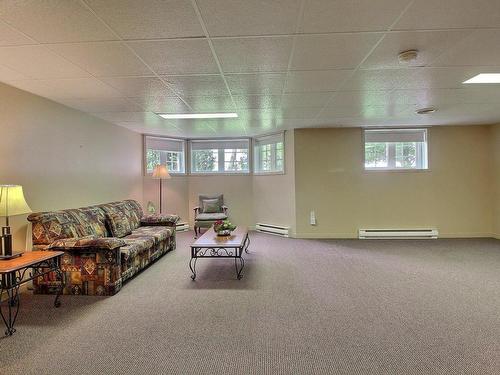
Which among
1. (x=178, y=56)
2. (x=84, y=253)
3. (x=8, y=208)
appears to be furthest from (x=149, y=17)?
(x=84, y=253)

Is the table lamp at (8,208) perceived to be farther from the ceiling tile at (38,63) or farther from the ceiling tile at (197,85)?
the ceiling tile at (197,85)

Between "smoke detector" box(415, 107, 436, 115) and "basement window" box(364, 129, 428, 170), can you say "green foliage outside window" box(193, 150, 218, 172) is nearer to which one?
"basement window" box(364, 129, 428, 170)

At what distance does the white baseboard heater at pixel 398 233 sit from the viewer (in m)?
5.36

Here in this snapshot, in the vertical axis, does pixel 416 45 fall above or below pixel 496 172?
above

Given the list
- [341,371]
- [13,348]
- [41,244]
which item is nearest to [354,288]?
[341,371]

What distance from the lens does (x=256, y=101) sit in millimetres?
3580

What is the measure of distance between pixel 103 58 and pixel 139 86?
67 cm

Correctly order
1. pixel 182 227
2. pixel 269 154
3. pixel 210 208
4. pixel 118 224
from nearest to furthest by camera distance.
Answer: pixel 118 224, pixel 210 208, pixel 269 154, pixel 182 227

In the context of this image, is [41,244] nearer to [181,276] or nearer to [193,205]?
[181,276]

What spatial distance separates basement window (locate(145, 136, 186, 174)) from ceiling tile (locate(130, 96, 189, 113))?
2.35 m

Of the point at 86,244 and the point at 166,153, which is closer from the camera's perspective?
the point at 86,244

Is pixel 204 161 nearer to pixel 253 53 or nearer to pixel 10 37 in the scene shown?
pixel 253 53

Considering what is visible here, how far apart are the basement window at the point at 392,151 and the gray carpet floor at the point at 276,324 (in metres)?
2.38

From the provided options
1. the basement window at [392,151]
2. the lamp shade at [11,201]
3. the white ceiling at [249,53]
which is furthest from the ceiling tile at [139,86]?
the basement window at [392,151]
